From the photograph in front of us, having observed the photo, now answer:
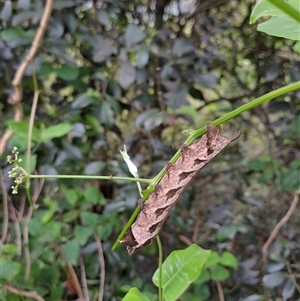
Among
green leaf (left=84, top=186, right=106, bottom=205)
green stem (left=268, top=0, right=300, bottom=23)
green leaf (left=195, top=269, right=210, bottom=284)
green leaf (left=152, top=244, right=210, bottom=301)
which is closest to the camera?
green stem (left=268, top=0, right=300, bottom=23)

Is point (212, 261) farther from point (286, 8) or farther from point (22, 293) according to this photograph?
point (286, 8)

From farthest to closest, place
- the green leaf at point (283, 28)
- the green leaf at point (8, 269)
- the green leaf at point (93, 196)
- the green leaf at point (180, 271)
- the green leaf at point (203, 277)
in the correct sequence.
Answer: the green leaf at point (93, 196) → the green leaf at point (203, 277) → the green leaf at point (8, 269) → the green leaf at point (180, 271) → the green leaf at point (283, 28)

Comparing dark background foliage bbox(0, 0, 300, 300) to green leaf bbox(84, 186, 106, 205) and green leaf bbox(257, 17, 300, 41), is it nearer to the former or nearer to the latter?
green leaf bbox(84, 186, 106, 205)

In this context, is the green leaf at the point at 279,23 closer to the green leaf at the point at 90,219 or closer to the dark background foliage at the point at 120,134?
the dark background foliage at the point at 120,134

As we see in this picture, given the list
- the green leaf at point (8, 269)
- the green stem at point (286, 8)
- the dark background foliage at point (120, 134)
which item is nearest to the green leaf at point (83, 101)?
the dark background foliage at point (120, 134)

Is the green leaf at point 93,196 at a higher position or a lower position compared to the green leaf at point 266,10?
lower

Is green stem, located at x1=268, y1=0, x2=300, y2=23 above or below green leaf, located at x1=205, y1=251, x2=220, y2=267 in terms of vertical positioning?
above

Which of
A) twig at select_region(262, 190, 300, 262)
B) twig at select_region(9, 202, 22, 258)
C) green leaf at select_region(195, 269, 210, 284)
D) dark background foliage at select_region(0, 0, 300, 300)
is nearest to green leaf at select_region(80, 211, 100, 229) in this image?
dark background foliage at select_region(0, 0, 300, 300)
